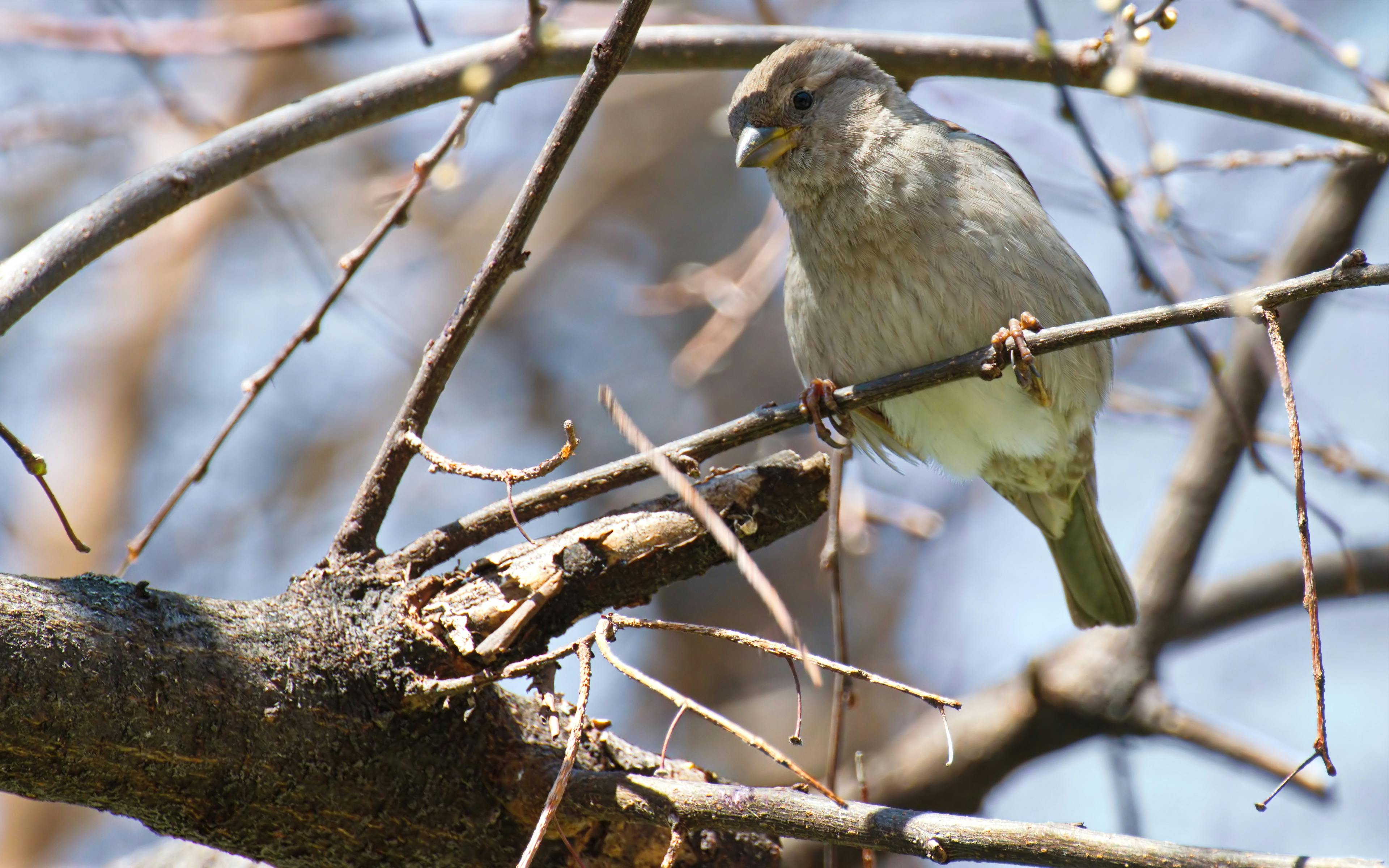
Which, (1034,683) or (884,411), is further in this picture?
(1034,683)

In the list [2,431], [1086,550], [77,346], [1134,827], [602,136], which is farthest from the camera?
[602,136]

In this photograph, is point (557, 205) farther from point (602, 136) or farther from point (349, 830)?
point (349, 830)

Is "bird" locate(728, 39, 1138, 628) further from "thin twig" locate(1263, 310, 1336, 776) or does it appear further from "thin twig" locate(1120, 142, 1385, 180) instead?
"thin twig" locate(1263, 310, 1336, 776)

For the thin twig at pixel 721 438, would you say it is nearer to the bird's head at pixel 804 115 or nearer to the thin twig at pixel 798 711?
the thin twig at pixel 798 711

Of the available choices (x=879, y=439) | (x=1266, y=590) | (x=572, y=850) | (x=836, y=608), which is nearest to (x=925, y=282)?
(x=879, y=439)

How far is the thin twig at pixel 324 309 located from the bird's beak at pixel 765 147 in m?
1.16

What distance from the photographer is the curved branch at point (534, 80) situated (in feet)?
7.33

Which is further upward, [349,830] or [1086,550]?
[1086,550]

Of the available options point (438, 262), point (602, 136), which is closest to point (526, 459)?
point (438, 262)

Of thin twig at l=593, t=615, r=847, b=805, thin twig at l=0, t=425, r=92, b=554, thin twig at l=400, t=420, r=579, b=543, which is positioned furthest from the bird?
thin twig at l=0, t=425, r=92, b=554

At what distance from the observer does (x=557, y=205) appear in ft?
23.8

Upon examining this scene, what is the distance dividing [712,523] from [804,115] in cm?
219

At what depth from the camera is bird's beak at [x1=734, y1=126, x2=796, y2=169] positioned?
11.4 ft

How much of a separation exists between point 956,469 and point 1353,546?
1.92 metres
